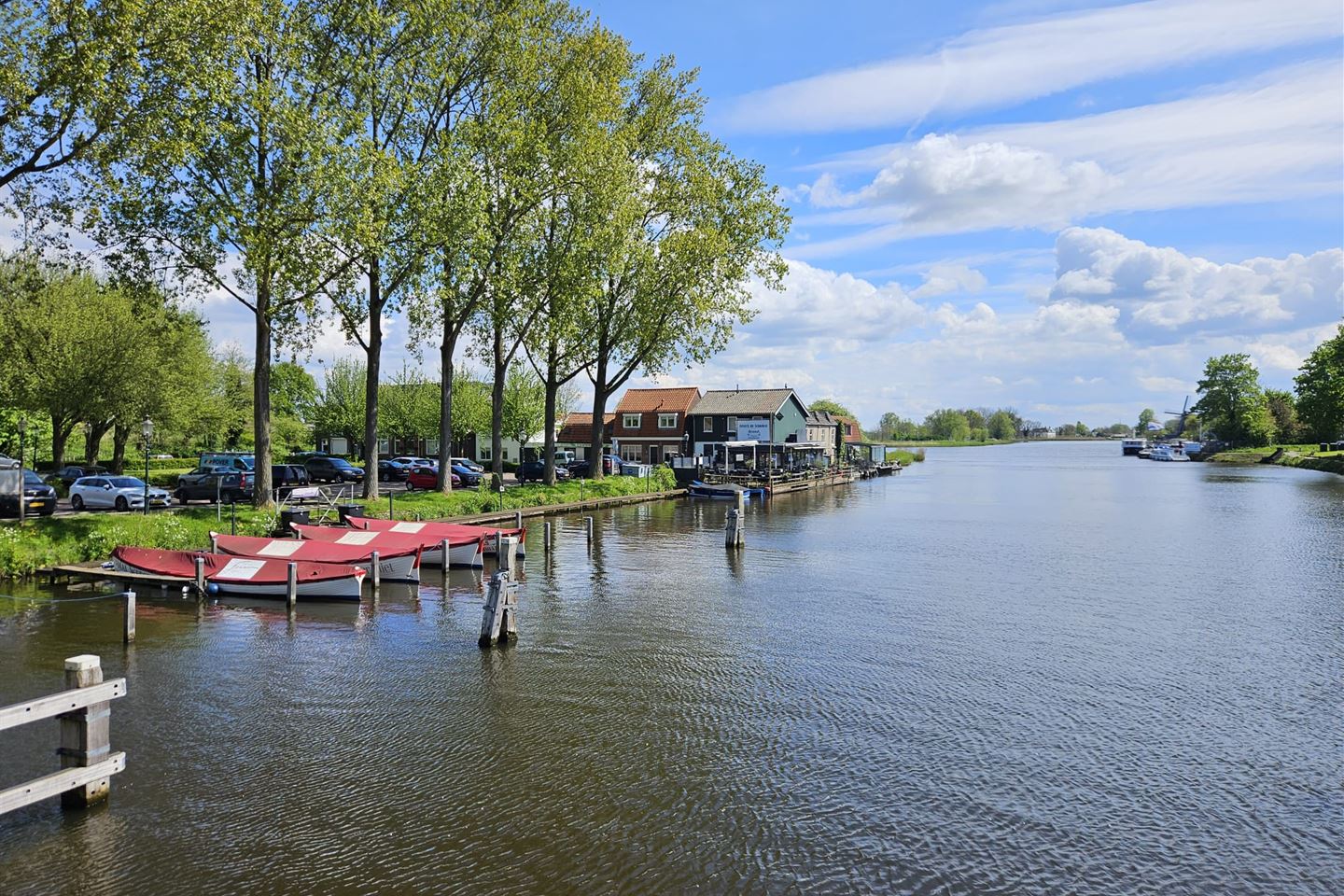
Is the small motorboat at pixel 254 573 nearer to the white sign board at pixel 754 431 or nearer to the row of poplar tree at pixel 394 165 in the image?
the row of poplar tree at pixel 394 165

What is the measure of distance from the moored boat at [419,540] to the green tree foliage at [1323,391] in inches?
3774

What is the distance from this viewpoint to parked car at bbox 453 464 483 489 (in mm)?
52431

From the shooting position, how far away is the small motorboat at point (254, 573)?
21.4 meters

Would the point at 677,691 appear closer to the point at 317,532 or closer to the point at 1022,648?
the point at 1022,648

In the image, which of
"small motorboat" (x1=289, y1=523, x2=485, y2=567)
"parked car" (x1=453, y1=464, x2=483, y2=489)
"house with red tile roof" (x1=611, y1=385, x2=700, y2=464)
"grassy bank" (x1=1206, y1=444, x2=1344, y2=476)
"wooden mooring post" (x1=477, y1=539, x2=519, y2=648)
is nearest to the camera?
"wooden mooring post" (x1=477, y1=539, x2=519, y2=648)

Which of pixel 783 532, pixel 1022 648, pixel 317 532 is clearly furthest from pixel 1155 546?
pixel 317 532

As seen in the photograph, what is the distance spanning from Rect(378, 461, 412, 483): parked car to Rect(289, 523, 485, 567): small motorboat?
32657 millimetres

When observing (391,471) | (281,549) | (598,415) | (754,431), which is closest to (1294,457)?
(754,431)

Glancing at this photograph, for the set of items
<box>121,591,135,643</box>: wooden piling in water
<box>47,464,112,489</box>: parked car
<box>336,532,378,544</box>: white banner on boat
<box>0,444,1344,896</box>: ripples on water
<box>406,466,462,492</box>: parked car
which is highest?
<box>47,464,112,489</box>: parked car

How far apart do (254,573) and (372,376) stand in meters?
14.1

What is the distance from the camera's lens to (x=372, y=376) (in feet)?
113

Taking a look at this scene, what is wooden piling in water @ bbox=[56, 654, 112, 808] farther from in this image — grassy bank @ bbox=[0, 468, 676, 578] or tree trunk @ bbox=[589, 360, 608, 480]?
tree trunk @ bbox=[589, 360, 608, 480]

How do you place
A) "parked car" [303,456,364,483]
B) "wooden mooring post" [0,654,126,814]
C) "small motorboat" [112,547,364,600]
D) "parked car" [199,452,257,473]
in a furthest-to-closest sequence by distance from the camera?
"parked car" [303,456,364,483] < "parked car" [199,452,257,473] < "small motorboat" [112,547,364,600] < "wooden mooring post" [0,654,126,814]

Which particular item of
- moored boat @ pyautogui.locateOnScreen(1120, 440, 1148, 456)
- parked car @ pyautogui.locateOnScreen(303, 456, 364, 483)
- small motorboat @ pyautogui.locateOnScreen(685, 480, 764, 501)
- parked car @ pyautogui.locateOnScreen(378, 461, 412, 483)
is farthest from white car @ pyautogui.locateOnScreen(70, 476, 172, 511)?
moored boat @ pyautogui.locateOnScreen(1120, 440, 1148, 456)
